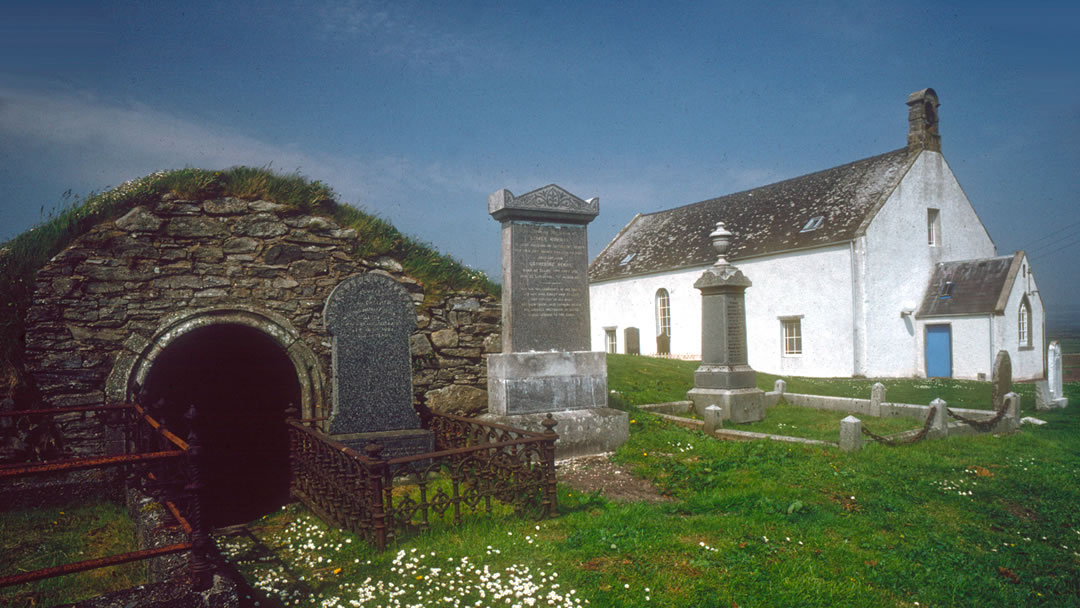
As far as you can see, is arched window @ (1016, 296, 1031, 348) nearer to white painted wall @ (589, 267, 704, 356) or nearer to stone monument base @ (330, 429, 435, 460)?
white painted wall @ (589, 267, 704, 356)

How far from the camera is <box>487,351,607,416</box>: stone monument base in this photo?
9086 mm

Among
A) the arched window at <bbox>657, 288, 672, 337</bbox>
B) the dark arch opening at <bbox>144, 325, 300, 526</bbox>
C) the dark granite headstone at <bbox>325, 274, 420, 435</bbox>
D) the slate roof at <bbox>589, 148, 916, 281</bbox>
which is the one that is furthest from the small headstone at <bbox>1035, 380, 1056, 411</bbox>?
the arched window at <bbox>657, 288, 672, 337</bbox>

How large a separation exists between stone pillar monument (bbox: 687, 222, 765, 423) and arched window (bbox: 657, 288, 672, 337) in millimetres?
16030

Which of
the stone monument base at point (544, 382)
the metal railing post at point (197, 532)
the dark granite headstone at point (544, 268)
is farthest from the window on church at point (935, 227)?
the metal railing post at point (197, 532)

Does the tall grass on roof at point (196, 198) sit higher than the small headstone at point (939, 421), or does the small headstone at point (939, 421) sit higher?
the tall grass on roof at point (196, 198)

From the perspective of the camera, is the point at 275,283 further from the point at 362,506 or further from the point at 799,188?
the point at 799,188

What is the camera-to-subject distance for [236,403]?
39.3 ft

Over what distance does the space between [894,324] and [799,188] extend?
7400 millimetres

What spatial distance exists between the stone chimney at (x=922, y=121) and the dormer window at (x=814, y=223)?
4284 mm

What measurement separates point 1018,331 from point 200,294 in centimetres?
2616

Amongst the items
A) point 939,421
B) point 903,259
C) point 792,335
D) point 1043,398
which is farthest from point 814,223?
point 939,421

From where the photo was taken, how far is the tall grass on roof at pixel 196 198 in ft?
25.4

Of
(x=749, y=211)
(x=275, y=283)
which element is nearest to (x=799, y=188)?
(x=749, y=211)

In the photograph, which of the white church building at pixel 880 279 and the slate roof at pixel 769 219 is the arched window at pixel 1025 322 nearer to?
the white church building at pixel 880 279
